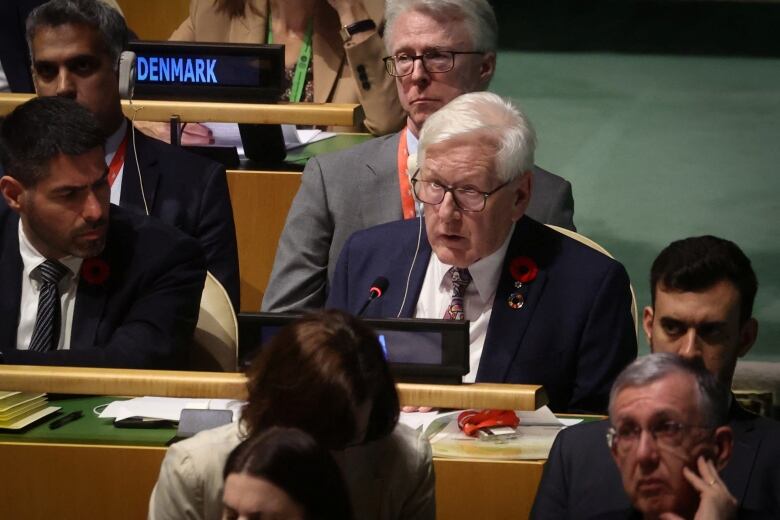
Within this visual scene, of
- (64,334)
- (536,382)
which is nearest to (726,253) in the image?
(536,382)

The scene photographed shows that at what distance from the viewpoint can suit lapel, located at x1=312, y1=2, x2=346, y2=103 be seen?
460 cm

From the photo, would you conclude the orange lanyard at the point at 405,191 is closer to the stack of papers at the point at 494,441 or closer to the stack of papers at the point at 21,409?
the stack of papers at the point at 494,441

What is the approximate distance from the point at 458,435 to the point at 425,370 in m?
0.23

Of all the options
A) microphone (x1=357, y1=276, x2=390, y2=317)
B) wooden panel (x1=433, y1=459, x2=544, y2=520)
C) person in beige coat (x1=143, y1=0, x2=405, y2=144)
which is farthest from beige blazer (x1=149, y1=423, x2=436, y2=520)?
person in beige coat (x1=143, y1=0, x2=405, y2=144)

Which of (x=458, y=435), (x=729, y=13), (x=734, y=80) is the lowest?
(x=458, y=435)

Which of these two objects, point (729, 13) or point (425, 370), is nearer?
point (425, 370)

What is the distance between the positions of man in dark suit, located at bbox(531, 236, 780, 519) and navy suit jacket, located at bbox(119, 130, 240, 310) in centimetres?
117

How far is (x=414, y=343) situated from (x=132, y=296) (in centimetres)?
88

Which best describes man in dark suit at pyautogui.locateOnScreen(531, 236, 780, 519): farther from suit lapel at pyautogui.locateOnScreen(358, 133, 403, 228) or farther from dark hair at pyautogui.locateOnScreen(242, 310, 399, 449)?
suit lapel at pyautogui.locateOnScreen(358, 133, 403, 228)

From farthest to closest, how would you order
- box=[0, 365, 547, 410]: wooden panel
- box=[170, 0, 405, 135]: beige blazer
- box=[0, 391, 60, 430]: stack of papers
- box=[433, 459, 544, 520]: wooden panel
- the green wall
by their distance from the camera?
the green wall, box=[170, 0, 405, 135]: beige blazer, box=[0, 391, 60, 430]: stack of papers, box=[433, 459, 544, 520]: wooden panel, box=[0, 365, 547, 410]: wooden panel

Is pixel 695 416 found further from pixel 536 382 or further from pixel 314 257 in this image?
pixel 314 257

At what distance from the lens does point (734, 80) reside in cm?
816

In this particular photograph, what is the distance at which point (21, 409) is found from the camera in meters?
2.72

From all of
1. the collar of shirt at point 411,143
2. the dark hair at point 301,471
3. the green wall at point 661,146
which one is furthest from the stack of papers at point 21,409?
the green wall at point 661,146
